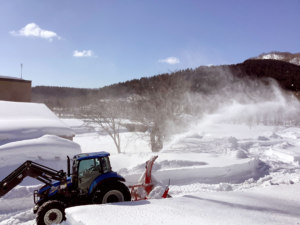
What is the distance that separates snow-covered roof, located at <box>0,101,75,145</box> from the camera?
1611 cm

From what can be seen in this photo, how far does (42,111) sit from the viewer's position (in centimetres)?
2158

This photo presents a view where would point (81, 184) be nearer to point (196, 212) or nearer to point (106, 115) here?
point (196, 212)

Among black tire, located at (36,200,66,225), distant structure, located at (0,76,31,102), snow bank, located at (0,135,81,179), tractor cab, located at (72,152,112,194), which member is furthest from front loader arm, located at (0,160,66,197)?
distant structure, located at (0,76,31,102)

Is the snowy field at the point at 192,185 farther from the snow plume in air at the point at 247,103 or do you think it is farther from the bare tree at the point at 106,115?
the snow plume in air at the point at 247,103

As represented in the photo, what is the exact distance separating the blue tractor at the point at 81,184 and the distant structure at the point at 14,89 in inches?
994

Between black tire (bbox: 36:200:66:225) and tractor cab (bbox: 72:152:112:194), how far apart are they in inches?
31.9

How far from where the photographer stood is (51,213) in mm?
6531

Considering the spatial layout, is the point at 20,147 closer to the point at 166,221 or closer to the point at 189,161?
the point at 189,161

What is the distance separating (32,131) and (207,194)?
12.5m

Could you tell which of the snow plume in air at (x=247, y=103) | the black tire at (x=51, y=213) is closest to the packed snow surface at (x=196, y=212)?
the black tire at (x=51, y=213)

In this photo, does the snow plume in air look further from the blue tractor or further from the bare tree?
the blue tractor

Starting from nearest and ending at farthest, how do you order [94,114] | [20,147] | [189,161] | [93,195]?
[93,195]
[20,147]
[189,161]
[94,114]

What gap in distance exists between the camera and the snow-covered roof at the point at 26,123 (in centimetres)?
1611

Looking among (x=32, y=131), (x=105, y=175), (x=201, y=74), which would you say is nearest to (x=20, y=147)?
(x=32, y=131)
